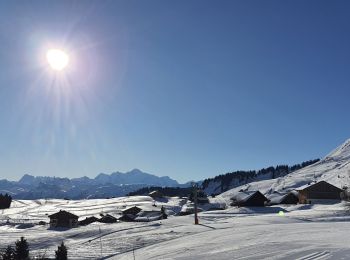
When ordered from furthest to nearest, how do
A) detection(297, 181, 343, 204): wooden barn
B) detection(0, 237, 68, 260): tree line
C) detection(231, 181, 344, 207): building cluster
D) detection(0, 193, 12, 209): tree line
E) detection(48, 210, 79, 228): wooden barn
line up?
detection(0, 193, 12, 209): tree line, detection(297, 181, 343, 204): wooden barn, detection(231, 181, 344, 207): building cluster, detection(48, 210, 79, 228): wooden barn, detection(0, 237, 68, 260): tree line

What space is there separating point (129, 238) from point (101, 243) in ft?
9.33

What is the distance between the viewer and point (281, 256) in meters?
28.2

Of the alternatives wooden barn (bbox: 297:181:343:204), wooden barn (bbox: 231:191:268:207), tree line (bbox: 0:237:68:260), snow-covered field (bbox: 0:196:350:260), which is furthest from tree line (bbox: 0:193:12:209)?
tree line (bbox: 0:237:68:260)

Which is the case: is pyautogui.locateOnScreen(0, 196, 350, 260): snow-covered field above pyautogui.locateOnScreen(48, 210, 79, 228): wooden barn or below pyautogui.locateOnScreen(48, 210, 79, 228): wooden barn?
below

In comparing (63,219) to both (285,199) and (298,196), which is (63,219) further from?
(298,196)

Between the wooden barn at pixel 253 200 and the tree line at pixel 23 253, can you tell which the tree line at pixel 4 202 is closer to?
the wooden barn at pixel 253 200

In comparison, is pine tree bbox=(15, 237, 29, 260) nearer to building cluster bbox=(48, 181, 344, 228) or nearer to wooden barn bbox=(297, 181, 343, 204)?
building cluster bbox=(48, 181, 344, 228)

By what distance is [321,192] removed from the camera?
103125mm

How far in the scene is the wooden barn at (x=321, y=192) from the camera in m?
102

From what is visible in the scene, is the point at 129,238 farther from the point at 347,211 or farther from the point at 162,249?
the point at 347,211

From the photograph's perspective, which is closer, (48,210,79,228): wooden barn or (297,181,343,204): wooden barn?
(48,210,79,228): wooden barn

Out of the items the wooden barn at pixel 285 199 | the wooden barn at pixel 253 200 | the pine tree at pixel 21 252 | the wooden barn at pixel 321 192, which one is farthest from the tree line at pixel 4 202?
the pine tree at pixel 21 252

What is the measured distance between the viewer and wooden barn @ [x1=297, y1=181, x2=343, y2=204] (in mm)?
101669

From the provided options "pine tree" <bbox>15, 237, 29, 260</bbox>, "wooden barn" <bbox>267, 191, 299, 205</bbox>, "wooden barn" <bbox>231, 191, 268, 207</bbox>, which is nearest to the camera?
"pine tree" <bbox>15, 237, 29, 260</bbox>
